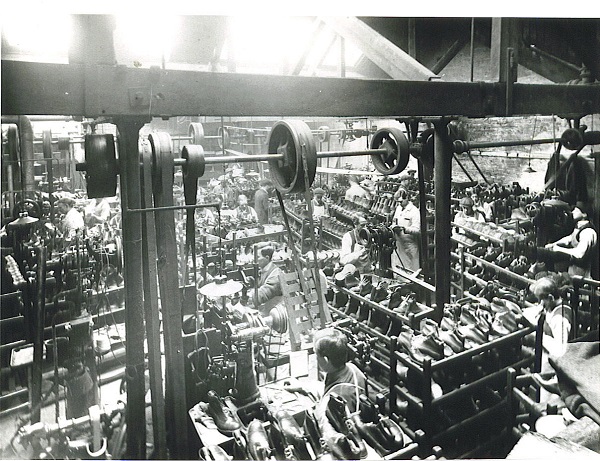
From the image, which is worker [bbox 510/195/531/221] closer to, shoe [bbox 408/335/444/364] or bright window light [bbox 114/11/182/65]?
shoe [bbox 408/335/444/364]

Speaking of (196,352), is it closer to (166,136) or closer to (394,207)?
(166,136)

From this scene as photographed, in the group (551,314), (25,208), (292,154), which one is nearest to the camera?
(292,154)

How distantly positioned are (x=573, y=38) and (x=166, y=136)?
5.58 m

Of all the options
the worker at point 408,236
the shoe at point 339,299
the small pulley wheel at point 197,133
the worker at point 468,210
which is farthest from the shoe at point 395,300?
the worker at point 468,210

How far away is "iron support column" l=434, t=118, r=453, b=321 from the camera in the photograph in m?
2.64

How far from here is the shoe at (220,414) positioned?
7.59 ft

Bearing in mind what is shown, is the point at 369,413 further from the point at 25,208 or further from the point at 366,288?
the point at 25,208


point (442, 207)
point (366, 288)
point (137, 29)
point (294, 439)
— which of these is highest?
point (137, 29)

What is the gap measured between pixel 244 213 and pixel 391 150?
17.1 feet

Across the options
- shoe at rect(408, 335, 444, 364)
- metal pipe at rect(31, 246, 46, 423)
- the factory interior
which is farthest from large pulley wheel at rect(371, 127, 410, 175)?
metal pipe at rect(31, 246, 46, 423)

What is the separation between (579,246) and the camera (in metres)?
4.44

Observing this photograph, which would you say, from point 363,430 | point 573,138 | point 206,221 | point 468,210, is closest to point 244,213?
point 206,221

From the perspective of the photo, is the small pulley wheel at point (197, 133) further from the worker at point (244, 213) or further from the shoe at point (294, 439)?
the worker at point (244, 213)

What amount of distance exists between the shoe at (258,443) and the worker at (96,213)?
4594 mm
